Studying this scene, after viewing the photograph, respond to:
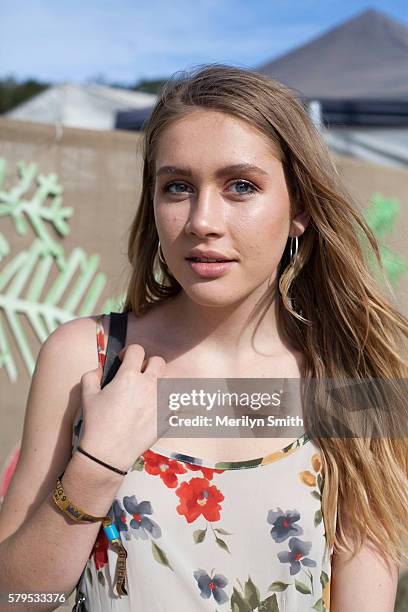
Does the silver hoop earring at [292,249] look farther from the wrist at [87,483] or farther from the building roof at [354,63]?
the building roof at [354,63]

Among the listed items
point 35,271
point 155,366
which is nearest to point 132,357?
point 155,366

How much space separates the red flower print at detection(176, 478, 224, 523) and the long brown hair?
0.21 m

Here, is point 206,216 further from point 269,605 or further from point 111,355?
point 269,605

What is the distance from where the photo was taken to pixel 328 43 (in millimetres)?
6715

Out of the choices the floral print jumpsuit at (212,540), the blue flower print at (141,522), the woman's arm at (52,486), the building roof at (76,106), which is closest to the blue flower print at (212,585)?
the floral print jumpsuit at (212,540)

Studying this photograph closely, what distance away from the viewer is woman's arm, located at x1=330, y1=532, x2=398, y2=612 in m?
1.38

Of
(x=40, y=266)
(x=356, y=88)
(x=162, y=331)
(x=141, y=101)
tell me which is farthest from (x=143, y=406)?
(x=141, y=101)

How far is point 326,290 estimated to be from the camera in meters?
1.59

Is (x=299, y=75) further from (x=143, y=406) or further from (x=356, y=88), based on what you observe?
(x=143, y=406)

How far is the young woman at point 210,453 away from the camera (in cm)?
126

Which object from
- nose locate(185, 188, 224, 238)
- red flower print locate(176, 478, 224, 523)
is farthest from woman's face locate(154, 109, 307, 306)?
red flower print locate(176, 478, 224, 523)

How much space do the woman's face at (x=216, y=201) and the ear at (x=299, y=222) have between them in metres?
0.12

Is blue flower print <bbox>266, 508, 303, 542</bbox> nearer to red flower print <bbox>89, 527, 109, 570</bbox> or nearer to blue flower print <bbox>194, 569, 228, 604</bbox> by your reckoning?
blue flower print <bbox>194, 569, 228, 604</bbox>

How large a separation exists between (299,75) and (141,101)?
2.43m
